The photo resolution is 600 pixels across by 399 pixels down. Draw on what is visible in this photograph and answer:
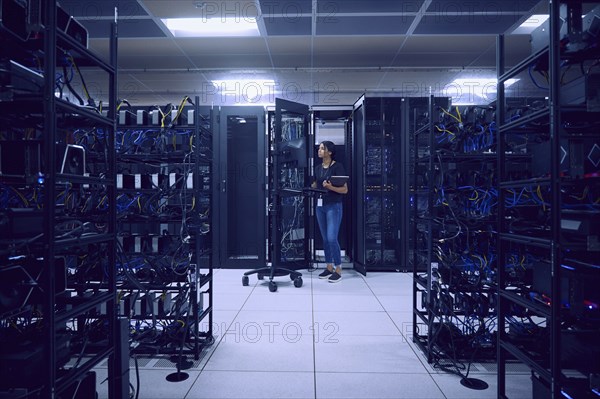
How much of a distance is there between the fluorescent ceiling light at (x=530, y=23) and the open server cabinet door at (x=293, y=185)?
9.36ft

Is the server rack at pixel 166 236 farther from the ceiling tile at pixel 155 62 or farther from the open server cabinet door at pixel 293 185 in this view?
the ceiling tile at pixel 155 62

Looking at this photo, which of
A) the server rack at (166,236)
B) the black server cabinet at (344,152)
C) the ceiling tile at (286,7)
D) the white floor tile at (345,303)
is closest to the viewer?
the server rack at (166,236)

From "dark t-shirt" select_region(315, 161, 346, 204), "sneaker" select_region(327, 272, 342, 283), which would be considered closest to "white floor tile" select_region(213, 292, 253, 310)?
"sneaker" select_region(327, 272, 342, 283)

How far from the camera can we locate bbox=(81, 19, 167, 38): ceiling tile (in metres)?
4.06

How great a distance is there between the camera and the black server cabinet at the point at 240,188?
4605 mm

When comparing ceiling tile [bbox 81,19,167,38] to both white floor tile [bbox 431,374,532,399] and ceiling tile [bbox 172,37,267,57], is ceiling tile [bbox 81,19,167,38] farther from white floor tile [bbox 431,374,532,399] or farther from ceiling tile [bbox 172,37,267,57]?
white floor tile [bbox 431,374,532,399]

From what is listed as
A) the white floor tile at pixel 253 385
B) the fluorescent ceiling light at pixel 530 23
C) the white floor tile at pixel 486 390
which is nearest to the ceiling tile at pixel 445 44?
the fluorescent ceiling light at pixel 530 23

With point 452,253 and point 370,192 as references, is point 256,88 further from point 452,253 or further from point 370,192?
point 452,253

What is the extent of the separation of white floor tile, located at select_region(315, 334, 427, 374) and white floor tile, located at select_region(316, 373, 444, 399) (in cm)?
6

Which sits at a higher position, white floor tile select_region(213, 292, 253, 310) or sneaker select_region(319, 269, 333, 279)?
sneaker select_region(319, 269, 333, 279)

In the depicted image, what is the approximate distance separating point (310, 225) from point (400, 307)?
2048 millimetres

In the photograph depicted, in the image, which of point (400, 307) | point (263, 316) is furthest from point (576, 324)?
point (263, 316)

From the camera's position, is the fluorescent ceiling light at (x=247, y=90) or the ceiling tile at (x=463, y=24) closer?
the ceiling tile at (x=463, y=24)

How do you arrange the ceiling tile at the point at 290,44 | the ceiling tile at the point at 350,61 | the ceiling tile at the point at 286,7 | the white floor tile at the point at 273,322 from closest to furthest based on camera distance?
1. the white floor tile at the point at 273,322
2. the ceiling tile at the point at 286,7
3. the ceiling tile at the point at 290,44
4. the ceiling tile at the point at 350,61
